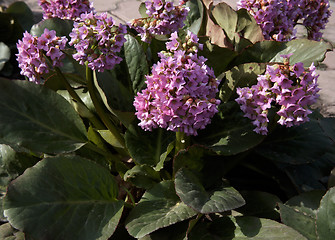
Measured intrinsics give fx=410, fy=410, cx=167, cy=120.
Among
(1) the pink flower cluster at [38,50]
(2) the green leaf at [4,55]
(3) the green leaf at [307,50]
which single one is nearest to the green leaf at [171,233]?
(1) the pink flower cluster at [38,50]

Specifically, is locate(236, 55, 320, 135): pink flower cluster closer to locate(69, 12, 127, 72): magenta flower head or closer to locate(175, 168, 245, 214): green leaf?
locate(175, 168, 245, 214): green leaf

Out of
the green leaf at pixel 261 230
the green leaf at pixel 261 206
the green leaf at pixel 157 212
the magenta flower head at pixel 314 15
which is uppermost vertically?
the magenta flower head at pixel 314 15

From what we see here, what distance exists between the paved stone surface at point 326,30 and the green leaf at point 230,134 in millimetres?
1209

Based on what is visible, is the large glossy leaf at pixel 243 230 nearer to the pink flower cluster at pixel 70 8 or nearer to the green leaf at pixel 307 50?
the green leaf at pixel 307 50

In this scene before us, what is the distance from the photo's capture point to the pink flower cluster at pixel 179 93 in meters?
1.12

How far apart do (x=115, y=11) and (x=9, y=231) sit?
2.92 meters

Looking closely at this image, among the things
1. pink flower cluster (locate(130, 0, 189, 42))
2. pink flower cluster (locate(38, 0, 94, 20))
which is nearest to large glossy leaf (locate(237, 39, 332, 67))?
pink flower cluster (locate(130, 0, 189, 42))

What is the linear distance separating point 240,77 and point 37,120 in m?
0.73

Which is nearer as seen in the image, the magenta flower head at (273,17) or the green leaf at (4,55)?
the magenta flower head at (273,17)

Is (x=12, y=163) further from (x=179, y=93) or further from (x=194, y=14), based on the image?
(x=194, y=14)

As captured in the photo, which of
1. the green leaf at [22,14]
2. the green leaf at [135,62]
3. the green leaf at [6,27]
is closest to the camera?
the green leaf at [135,62]

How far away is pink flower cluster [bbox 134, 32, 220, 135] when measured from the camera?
112 centimetres

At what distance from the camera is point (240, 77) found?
1460mm

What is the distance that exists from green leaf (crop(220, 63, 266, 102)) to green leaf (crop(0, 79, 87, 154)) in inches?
21.5
